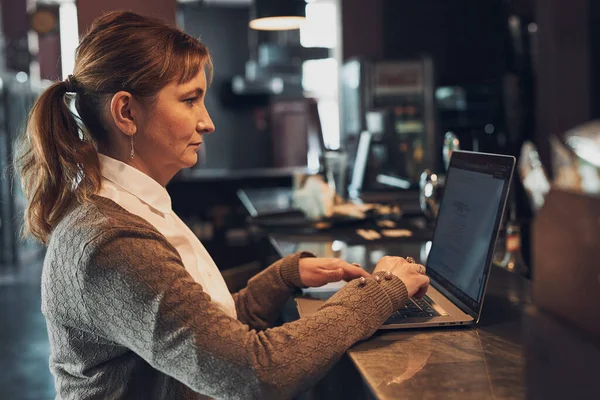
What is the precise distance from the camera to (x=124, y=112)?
156 cm

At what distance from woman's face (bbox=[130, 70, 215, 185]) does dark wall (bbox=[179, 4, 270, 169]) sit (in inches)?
413

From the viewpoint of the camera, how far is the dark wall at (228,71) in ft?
39.8

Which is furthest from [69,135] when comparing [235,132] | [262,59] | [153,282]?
[235,132]

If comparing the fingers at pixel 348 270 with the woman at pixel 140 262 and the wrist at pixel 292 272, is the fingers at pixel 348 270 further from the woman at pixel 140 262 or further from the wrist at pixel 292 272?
the woman at pixel 140 262

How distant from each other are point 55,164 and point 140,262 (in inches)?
13.5

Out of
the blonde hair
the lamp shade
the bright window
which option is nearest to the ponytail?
the blonde hair

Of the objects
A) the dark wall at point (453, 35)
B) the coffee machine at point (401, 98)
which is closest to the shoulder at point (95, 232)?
the coffee machine at point (401, 98)

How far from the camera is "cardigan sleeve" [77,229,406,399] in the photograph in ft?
4.30

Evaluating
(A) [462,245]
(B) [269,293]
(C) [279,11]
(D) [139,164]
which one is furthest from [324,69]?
(D) [139,164]

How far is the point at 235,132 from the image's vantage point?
40.1 ft

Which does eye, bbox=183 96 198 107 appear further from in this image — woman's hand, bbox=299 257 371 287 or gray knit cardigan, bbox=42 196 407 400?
woman's hand, bbox=299 257 371 287

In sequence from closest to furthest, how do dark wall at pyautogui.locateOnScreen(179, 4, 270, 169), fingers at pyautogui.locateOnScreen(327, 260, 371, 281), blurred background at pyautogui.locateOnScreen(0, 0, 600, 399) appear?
fingers at pyautogui.locateOnScreen(327, 260, 371, 281), blurred background at pyautogui.locateOnScreen(0, 0, 600, 399), dark wall at pyautogui.locateOnScreen(179, 4, 270, 169)

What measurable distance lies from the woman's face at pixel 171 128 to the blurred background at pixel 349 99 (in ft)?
2.73

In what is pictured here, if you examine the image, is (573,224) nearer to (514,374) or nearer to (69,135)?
(514,374)
